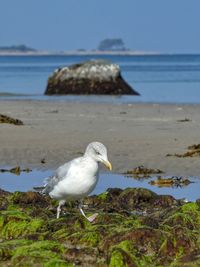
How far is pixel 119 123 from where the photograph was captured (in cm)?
1923

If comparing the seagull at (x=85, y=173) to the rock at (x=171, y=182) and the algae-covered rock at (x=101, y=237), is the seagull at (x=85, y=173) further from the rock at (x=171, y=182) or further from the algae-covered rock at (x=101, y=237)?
the rock at (x=171, y=182)

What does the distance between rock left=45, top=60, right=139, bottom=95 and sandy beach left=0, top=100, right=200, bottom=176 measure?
7.48 meters

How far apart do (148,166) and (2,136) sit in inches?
160

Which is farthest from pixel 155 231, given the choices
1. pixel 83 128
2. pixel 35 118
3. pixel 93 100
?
pixel 93 100

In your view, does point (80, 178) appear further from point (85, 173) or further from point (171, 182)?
point (171, 182)

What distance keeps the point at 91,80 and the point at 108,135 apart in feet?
49.9

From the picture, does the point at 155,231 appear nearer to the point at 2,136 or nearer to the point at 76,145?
the point at 76,145

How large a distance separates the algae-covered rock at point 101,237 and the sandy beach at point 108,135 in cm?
391

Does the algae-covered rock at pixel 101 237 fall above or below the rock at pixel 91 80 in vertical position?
below

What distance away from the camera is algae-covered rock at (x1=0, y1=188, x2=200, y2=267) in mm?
7035

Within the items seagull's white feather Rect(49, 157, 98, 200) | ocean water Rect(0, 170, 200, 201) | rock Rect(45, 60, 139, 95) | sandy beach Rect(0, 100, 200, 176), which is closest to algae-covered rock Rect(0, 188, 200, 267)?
seagull's white feather Rect(49, 157, 98, 200)

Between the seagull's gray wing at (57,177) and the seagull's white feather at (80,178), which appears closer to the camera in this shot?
the seagull's white feather at (80,178)

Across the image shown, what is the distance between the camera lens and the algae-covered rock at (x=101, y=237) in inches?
277

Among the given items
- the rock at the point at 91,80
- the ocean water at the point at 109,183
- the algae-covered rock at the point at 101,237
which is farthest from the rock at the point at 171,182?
the rock at the point at 91,80
